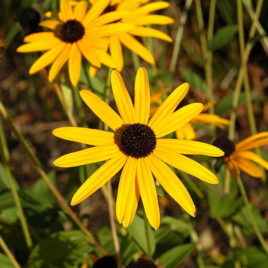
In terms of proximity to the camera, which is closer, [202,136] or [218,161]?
[218,161]

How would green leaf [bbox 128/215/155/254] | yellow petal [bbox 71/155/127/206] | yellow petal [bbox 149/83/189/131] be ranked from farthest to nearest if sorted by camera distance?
1. green leaf [bbox 128/215/155/254]
2. yellow petal [bbox 149/83/189/131]
3. yellow petal [bbox 71/155/127/206]

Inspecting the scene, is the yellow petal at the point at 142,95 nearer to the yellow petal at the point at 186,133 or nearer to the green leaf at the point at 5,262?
the yellow petal at the point at 186,133

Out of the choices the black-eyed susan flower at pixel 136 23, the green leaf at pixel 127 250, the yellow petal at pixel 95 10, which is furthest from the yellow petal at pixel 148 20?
the green leaf at pixel 127 250

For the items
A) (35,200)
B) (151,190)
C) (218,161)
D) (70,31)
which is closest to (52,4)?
(70,31)

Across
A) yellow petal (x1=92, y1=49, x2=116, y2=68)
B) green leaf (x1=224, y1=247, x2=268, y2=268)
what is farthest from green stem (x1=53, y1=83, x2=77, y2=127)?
green leaf (x1=224, y1=247, x2=268, y2=268)

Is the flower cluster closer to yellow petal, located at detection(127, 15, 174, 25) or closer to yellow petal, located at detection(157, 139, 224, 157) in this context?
yellow petal, located at detection(127, 15, 174, 25)

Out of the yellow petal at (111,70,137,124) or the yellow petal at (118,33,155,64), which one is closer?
the yellow petal at (111,70,137,124)

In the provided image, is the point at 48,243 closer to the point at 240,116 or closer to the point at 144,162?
the point at 144,162

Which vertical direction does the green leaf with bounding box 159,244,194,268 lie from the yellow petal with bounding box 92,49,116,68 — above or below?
below
